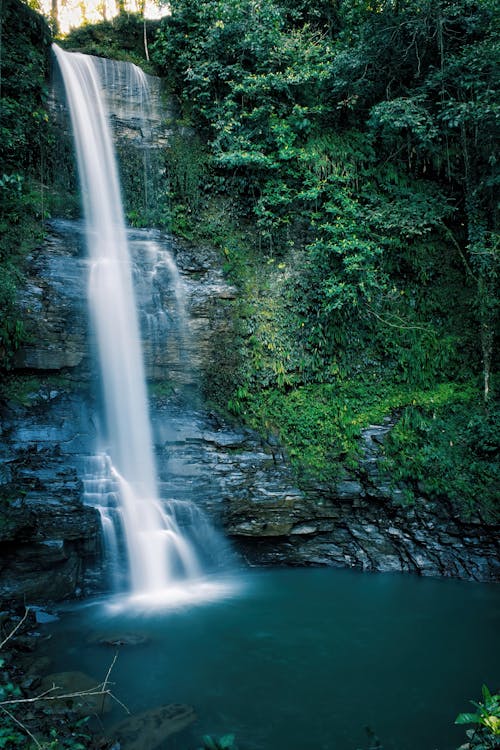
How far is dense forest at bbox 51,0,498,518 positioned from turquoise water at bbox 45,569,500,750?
2.42 metres

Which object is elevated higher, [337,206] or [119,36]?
[119,36]

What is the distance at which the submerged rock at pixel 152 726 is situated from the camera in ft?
14.0

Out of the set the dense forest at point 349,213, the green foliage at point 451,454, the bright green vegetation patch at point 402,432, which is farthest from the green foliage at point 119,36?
the green foliage at point 451,454

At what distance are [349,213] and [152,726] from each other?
10.4 metres

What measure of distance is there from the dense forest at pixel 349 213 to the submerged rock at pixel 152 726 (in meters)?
5.23

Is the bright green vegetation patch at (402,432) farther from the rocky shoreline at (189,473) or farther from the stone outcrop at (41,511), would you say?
the stone outcrop at (41,511)

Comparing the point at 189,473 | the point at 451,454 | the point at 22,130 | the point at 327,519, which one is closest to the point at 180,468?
the point at 189,473

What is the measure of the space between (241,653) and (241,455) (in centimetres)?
397

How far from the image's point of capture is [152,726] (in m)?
4.51

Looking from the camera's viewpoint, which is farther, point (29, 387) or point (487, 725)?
point (29, 387)

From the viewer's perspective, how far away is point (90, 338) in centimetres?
1017

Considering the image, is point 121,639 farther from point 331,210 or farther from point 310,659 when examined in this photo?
point 331,210

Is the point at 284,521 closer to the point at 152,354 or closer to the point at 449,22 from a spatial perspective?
the point at 152,354

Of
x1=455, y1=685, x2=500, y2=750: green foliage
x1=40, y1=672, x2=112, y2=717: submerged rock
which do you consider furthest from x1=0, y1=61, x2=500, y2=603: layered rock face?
x1=455, y1=685, x2=500, y2=750: green foliage
